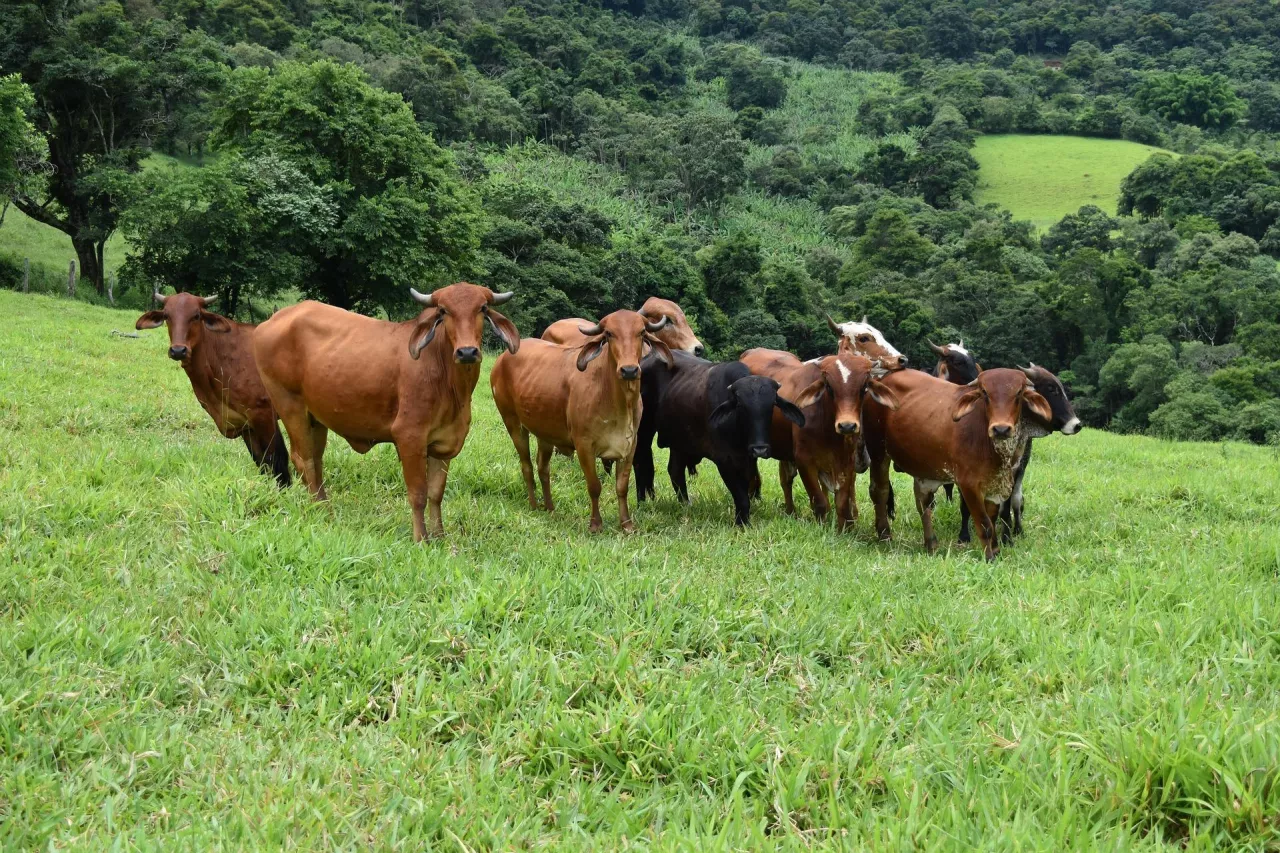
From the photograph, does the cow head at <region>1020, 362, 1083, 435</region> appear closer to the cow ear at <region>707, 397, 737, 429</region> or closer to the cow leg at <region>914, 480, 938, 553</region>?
the cow leg at <region>914, 480, 938, 553</region>

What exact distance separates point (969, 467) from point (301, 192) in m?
24.6

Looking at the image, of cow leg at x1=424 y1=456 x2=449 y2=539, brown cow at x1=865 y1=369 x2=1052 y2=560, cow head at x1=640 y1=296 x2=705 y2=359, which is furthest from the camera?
cow head at x1=640 y1=296 x2=705 y2=359

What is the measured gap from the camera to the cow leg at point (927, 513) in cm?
803

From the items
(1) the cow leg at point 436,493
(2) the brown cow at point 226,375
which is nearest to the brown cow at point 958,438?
(1) the cow leg at point 436,493

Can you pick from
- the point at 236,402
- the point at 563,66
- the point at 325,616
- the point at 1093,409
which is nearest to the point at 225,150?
the point at 236,402

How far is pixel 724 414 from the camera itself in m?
8.23

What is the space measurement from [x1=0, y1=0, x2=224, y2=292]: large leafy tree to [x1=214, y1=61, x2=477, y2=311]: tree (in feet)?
16.9

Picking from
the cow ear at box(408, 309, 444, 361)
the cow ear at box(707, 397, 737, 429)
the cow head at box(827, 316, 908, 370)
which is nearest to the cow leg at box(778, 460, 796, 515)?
the cow ear at box(707, 397, 737, 429)

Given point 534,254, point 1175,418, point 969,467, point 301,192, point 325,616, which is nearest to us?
point 325,616

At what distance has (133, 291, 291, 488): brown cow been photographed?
7746 millimetres

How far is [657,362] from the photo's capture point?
9359 mm

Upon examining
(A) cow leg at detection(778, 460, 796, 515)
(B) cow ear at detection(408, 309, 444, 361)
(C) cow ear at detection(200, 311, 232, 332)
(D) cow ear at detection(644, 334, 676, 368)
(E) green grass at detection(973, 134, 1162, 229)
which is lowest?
(A) cow leg at detection(778, 460, 796, 515)

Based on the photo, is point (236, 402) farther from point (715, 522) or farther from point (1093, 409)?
point (1093, 409)

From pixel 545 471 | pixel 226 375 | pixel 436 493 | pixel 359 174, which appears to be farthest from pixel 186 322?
pixel 359 174
